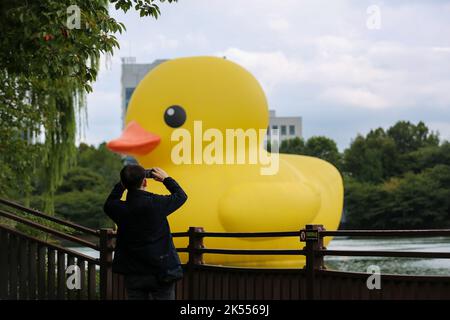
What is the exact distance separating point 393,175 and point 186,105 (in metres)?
45.7

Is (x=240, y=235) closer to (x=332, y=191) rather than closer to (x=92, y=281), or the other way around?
(x=92, y=281)

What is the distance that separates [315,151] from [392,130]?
21.4 ft

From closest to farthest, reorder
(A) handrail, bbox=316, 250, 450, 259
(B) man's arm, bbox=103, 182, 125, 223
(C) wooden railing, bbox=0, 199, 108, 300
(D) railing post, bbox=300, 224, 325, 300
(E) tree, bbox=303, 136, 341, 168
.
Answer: (B) man's arm, bbox=103, 182, 125, 223 → (A) handrail, bbox=316, 250, 450, 259 → (D) railing post, bbox=300, 224, 325, 300 → (C) wooden railing, bbox=0, 199, 108, 300 → (E) tree, bbox=303, 136, 341, 168

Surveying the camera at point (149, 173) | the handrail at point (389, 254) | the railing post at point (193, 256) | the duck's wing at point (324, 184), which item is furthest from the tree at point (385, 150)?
the camera at point (149, 173)

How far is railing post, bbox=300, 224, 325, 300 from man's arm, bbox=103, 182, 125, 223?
2399 mm

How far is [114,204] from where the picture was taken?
556cm

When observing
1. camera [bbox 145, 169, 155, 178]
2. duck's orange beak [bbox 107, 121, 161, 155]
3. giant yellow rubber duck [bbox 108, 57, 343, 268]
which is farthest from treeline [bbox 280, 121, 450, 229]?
camera [bbox 145, 169, 155, 178]

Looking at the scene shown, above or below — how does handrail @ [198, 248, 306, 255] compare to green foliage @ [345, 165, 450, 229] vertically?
above

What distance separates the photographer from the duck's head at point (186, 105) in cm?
1213

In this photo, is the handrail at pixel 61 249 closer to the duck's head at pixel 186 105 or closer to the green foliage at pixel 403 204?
the duck's head at pixel 186 105

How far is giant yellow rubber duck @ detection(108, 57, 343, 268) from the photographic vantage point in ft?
38.0

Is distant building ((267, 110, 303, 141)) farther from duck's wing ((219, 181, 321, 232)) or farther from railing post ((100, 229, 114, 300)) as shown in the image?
railing post ((100, 229, 114, 300))

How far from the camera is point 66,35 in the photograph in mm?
6570

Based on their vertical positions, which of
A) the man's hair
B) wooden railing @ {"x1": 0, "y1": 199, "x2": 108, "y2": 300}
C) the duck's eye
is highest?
the duck's eye
